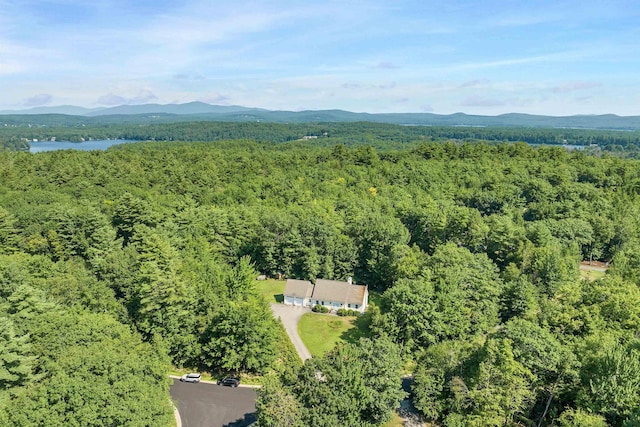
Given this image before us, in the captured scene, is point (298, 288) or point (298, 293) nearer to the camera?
point (298, 293)

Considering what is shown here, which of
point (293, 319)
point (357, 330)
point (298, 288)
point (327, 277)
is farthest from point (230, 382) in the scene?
point (327, 277)

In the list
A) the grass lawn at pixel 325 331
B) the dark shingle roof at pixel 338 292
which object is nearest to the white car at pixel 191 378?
the grass lawn at pixel 325 331

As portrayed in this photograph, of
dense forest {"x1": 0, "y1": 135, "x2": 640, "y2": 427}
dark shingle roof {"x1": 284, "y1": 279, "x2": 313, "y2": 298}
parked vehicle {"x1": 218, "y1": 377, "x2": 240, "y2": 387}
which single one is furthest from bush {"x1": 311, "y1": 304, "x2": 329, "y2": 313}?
parked vehicle {"x1": 218, "y1": 377, "x2": 240, "y2": 387}

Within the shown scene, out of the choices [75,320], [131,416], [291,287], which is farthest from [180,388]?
[291,287]

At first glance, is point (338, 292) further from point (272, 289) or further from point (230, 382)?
point (230, 382)

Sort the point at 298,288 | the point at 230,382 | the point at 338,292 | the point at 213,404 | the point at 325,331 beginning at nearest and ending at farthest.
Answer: the point at 213,404 → the point at 230,382 → the point at 325,331 → the point at 338,292 → the point at 298,288

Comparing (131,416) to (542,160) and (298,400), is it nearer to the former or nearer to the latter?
(298,400)

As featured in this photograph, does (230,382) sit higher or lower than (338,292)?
lower

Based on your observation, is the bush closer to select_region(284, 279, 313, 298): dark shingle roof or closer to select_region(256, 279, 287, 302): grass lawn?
select_region(284, 279, 313, 298): dark shingle roof
